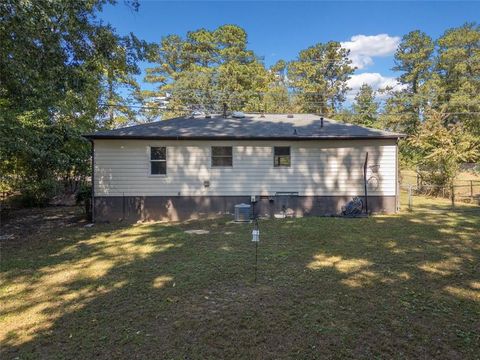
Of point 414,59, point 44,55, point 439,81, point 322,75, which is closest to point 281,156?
point 44,55

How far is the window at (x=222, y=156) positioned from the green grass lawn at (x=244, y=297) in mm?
3735

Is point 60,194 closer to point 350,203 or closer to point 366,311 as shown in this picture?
point 350,203

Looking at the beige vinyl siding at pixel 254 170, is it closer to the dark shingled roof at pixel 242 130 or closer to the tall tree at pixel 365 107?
the dark shingled roof at pixel 242 130

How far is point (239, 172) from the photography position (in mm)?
11047

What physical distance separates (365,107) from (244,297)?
1268 inches

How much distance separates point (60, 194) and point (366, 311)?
15.4 metres

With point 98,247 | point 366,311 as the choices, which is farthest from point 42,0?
point 366,311

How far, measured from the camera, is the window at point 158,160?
10.9 m

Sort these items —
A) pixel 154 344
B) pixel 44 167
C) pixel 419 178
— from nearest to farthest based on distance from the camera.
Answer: pixel 154 344
pixel 44 167
pixel 419 178

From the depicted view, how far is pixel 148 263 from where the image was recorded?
5.91 meters

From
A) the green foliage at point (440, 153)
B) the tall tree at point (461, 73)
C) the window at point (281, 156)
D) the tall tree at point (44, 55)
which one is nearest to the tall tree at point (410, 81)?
the tall tree at point (461, 73)

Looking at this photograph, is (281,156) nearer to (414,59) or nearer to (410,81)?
(410,81)

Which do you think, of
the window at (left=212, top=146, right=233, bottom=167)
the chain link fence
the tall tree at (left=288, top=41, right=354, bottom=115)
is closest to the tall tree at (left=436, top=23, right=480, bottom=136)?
the tall tree at (left=288, top=41, right=354, bottom=115)

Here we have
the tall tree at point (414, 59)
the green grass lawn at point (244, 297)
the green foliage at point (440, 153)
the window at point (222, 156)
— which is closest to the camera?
the green grass lawn at point (244, 297)
